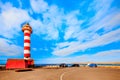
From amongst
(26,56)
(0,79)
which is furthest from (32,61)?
(0,79)

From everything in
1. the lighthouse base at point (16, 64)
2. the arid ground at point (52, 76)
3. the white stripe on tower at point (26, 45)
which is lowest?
the arid ground at point (52, 76)

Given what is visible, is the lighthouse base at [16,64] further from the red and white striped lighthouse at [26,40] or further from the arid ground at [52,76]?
the arid ground at [52,76]

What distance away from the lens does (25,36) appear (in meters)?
34.1

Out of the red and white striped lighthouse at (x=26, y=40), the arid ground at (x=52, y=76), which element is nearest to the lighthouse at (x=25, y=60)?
the red and white striped lighthouse at (x=26, y=40)

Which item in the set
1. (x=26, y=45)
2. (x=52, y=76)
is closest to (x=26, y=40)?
(x=26, y=45)

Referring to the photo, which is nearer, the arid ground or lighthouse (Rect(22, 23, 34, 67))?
the arid ground

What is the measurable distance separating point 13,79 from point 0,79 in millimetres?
1298

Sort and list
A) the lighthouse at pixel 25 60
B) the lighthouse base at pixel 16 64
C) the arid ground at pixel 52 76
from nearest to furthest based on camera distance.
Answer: the arid ground at pixel 52 76, the lighthouse base at pixel 16 64, the lighthouse at pixel 25 60

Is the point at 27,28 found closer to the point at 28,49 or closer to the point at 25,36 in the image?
the point at 25,36

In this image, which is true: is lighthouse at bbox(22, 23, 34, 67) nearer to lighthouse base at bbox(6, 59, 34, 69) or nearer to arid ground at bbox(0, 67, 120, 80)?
lighthouse base at bbox(6, 59, 34, 69)

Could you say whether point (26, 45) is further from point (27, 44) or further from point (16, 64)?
point (16, 64)

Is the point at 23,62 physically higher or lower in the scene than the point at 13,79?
higher

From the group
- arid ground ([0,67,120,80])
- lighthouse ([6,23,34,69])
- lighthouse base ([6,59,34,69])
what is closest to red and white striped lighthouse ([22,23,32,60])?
lighthouse ([6,23,34,69])

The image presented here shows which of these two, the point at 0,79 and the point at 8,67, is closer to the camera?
the point at 0,79
